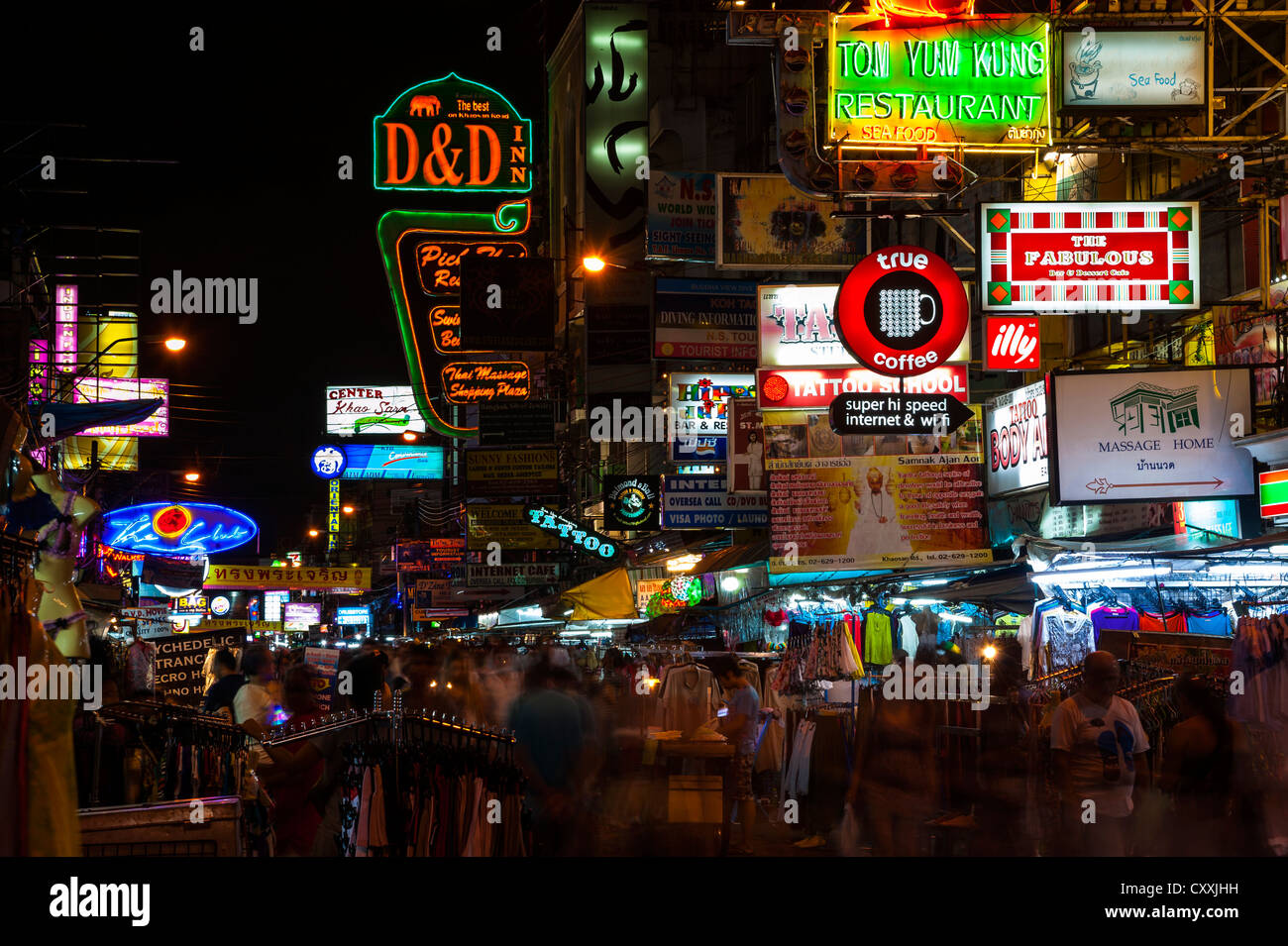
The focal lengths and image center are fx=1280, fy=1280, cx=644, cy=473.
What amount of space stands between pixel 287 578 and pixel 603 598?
12.5 m

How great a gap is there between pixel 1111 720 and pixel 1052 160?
791 cm

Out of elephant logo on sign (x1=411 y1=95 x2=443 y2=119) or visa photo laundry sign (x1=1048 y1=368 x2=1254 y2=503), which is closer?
visa photo laundry sign (x1=1048 y1=368 x2=1254 y2=503)

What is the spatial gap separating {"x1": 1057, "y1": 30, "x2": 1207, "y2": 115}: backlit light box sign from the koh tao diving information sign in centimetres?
31

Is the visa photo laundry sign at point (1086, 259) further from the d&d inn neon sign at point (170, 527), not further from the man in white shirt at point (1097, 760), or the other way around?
the d&d inn neon sign at point (170, 527)

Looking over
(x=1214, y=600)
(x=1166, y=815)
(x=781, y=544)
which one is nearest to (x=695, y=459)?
(x=781, y=544)

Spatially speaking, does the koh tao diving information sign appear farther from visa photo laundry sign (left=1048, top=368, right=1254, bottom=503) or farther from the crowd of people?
the crowd of people

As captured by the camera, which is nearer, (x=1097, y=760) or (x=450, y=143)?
(x=1097, y=760)

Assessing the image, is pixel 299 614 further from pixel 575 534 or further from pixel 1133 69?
pixel 1133 69

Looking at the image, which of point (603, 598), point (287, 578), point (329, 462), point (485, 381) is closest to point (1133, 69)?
point (603, 598)

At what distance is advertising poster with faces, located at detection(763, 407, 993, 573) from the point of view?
51.9 feet

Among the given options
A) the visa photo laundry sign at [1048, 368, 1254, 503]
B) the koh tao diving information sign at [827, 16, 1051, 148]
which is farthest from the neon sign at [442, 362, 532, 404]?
the visa photo laundry sign at [1048, 368, 1254, 503]

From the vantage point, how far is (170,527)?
579 inches

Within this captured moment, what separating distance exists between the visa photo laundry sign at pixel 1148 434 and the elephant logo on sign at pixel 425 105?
10.4 metres

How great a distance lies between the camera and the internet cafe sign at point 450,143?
19.3 meters
